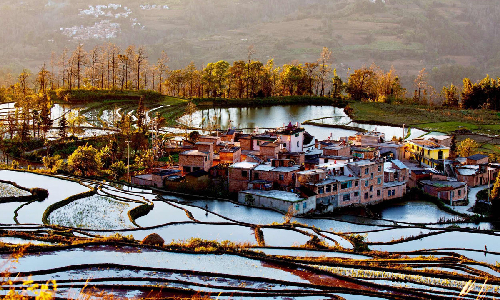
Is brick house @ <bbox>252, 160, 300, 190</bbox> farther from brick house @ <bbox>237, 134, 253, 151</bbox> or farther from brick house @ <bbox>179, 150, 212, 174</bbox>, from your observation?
brick house @ <bbox>237, 134, 253, 151</bbox>

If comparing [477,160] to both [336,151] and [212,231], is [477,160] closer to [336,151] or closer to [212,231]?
[336,151]

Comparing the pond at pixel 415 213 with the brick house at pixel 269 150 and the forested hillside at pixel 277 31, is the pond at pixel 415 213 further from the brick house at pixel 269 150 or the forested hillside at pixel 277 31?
the forested hillside at pixel 277 31

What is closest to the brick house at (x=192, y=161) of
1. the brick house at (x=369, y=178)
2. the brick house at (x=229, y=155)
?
the brick house at (x=229, y=155)

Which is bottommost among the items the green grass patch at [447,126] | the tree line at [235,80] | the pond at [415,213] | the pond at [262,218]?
the pond at [415,213]

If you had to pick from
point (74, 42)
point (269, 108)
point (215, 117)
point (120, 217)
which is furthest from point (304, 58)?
point (120, 217)

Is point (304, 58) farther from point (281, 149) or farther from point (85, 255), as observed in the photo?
point (85, 255)

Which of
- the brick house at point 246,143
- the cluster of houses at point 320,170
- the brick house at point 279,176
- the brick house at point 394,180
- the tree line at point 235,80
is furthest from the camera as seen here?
the tree line at point 235,80

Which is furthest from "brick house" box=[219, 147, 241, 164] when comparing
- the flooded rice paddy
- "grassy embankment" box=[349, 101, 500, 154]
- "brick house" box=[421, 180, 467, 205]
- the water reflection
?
"grassy embankment" box=[349, 101, 500, 154]
